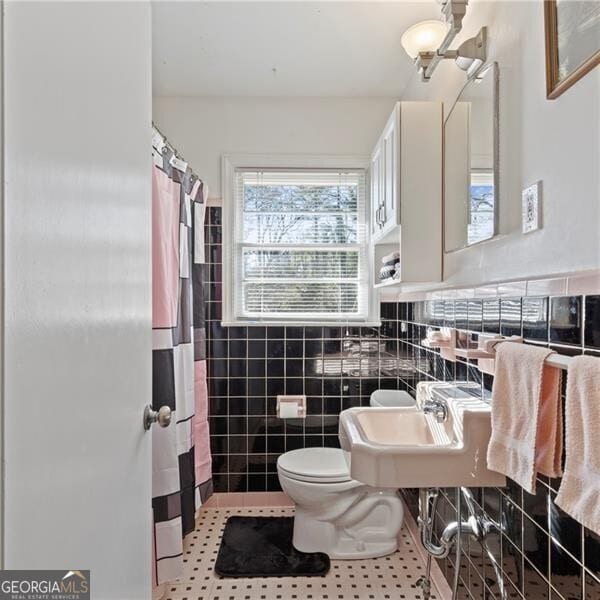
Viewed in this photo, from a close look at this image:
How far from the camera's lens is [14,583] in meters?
0.57

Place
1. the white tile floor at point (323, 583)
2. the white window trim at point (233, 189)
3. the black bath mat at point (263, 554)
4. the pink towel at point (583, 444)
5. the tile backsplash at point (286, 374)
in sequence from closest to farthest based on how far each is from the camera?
the pink towel at point (583, 444) → the white tile floor at point (323, 583) → the black bath mat at point (263, 554) → the tile backsplash at point (286, 374) → the white window trim at point (233, 189)

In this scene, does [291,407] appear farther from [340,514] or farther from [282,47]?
[282,47]

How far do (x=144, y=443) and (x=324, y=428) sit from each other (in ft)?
5.20

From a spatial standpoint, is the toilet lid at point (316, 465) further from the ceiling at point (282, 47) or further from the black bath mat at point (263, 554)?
the ceiling at point (282, 47)

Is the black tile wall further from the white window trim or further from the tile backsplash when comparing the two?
the white window trim

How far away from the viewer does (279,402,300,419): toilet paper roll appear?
2365 mm

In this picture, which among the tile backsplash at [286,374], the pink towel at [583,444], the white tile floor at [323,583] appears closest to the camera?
the pink towel at [583,444]

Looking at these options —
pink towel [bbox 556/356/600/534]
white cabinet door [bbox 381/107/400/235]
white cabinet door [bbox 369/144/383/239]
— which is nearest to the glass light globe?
white cabinet door [bbox 381/107/400/235]

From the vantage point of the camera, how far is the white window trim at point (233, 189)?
2.43 meters

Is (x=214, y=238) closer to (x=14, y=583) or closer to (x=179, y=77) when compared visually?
(x=179, y=77)

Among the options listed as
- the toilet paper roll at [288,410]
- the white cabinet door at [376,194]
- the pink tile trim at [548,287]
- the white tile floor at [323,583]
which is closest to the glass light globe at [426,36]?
the white cabinet door at [376,194]

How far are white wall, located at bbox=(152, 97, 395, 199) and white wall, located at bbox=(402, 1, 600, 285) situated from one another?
41.9 inches

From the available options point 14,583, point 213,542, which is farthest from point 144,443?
point 213,542

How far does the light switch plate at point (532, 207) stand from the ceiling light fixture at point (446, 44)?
0.56 meters
